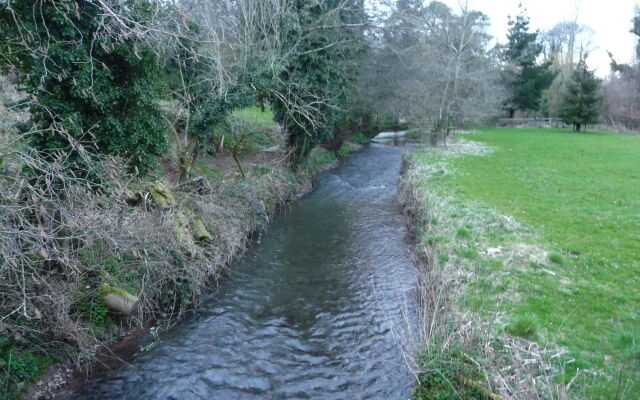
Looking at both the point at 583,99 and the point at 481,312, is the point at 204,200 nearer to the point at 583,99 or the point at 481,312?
the point at 481,312

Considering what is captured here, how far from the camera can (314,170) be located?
78.4 ft

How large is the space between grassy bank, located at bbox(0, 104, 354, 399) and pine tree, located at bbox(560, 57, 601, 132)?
4065cm

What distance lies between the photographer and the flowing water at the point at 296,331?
21.6 ft

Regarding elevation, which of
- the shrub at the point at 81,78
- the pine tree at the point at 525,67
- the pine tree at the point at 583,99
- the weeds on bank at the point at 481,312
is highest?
the pine tree at the point at 525,67

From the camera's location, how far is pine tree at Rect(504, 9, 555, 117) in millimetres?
54375

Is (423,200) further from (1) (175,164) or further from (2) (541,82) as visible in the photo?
(2) (541,82)

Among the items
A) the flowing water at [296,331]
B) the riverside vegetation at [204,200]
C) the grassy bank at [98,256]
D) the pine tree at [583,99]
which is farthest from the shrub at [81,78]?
the pine tree at [583,99]

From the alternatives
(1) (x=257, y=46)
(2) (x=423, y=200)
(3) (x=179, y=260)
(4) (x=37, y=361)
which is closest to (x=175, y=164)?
(1) (x=257, y=46)

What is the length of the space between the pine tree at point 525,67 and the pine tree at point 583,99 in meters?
10.9

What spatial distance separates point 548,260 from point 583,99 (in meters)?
41.1

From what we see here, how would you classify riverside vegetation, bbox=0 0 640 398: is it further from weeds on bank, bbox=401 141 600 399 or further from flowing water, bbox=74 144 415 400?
flowing water, bbox=74 144 415 400

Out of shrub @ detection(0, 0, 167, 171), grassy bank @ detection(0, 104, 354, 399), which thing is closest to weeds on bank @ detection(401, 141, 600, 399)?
grassy bank @ detection(0, 104, 354, 399)

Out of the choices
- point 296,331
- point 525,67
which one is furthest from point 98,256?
point 525,67

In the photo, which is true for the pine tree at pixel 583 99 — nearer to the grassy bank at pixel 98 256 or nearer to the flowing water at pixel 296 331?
the flowing water at pixel 296 331
